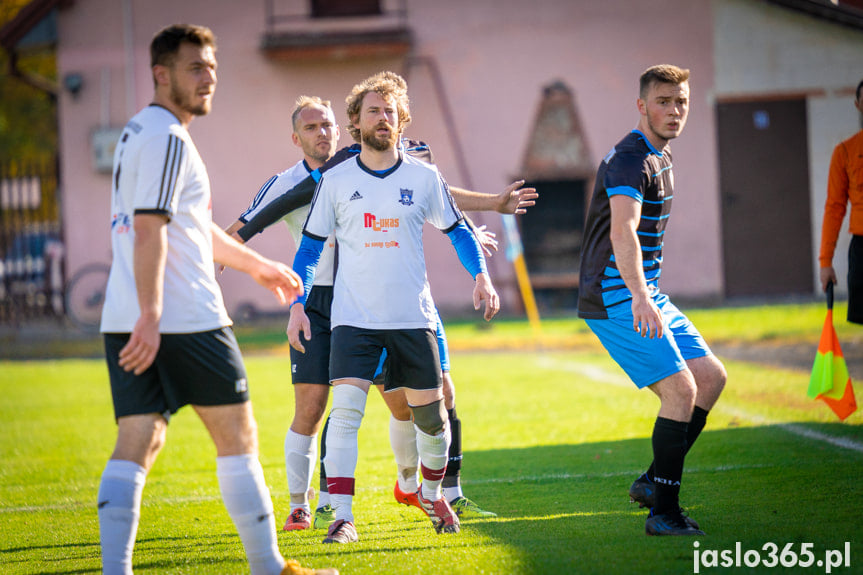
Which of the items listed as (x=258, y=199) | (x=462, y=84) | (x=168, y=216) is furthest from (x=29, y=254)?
(x=168, y=216)

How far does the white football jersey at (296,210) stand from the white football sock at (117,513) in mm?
2136

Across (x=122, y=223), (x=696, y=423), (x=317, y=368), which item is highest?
(x=122, y=223)

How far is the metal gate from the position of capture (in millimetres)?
21297

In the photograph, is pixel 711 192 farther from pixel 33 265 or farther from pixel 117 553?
pixel 117 553

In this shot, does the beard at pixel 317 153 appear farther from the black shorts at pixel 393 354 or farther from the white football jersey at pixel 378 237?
the black shorts at pixel 393 354

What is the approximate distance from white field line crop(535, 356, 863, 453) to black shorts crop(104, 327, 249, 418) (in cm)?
466

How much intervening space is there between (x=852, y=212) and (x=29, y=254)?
20759 mm

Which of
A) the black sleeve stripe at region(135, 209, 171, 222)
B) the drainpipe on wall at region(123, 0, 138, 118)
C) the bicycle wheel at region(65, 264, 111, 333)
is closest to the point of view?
the black sleeve stripe at region(135, 209, 171, 222)

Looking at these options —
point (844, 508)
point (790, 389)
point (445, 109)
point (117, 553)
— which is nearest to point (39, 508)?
point (117, 553)

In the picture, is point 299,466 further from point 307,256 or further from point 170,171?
point 170,171

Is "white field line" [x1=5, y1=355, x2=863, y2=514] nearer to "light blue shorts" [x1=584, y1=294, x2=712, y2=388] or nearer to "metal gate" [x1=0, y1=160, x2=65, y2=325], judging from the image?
"light blue shorts" [x1=584, y1=294, x2=712, y2=388]

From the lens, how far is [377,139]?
205 inches

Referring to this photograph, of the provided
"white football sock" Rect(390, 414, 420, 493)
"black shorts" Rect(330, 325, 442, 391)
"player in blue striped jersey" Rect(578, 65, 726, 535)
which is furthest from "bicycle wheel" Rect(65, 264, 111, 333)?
"player in blue striped jersey" Rect(578, 65, 726, 535)

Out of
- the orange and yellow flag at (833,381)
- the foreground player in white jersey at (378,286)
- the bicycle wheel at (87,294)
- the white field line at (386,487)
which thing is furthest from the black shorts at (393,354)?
the bicycle wheel at (87,294)
